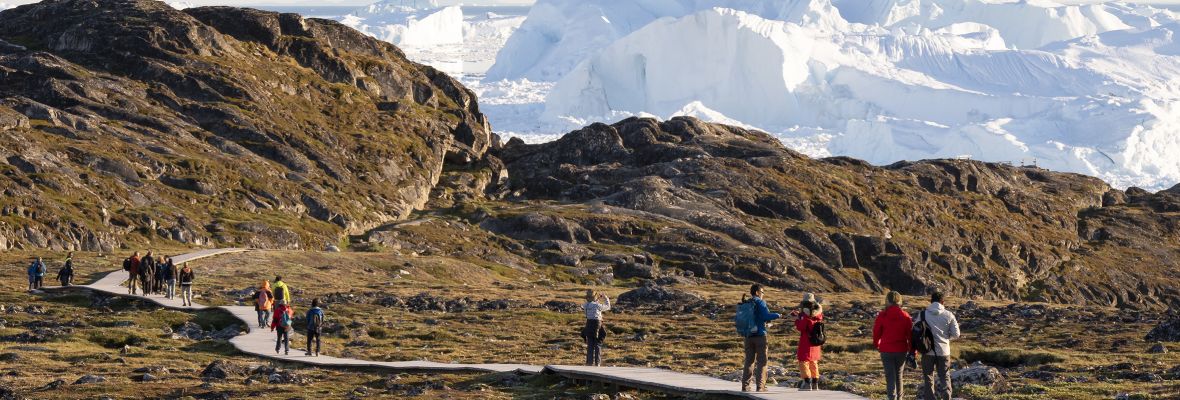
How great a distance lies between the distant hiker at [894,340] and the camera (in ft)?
119

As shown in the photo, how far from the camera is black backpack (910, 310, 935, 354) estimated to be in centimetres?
3594

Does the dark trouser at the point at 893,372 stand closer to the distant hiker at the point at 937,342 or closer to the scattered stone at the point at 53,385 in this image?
the distant hiker at the point at 937,342

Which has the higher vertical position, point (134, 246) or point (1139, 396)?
point (1139, 396)

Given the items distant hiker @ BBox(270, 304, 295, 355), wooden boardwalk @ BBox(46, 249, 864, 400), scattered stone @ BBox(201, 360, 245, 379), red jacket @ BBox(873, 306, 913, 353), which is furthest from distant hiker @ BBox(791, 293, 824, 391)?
distant hiker @ BBox(270, 304, 295, 355)

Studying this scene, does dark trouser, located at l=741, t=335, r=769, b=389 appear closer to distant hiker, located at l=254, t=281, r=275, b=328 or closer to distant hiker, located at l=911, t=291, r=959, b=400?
A: distant hiker, located at l=911, t=291, r=959, b=400

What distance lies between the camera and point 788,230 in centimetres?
17388

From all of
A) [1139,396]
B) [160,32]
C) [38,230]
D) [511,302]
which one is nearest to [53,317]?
[511,302]

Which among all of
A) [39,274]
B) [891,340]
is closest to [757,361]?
[891,340]

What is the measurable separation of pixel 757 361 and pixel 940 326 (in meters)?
4.68

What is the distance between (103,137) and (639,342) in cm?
9901

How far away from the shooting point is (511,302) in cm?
8731

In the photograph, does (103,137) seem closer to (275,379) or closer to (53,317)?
(53,317)

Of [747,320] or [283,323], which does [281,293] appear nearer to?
[283,323]

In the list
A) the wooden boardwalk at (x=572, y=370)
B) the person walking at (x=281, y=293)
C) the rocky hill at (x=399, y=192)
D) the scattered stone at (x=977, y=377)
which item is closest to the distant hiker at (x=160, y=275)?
the wooden boardwalk at (x=572, y=370)
